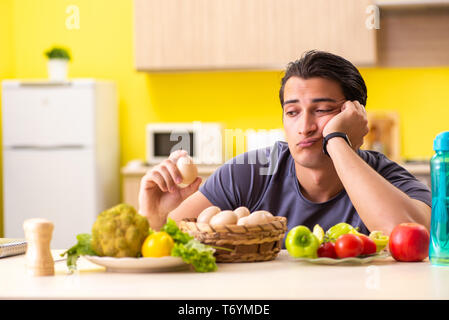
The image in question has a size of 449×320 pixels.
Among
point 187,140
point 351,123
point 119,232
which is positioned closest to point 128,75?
point 187,140

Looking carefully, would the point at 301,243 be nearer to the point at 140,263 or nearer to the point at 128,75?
the point at 140,263

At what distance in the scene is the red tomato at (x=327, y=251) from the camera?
1.51m

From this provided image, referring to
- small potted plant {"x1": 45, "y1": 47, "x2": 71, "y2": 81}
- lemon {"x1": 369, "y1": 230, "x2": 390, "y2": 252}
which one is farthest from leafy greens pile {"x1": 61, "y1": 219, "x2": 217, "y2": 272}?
small potted plant {"x1": 45, "y1": 47, "x2": 71, "y2": 81}

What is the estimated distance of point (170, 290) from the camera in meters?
1.20

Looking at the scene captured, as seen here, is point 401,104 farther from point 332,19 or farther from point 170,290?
point 170,290

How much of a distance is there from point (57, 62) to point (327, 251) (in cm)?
352

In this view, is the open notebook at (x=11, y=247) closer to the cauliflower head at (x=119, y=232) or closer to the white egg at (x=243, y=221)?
the cauliflower head at (x=119, y=232)

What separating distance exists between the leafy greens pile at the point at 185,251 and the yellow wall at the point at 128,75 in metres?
3.44

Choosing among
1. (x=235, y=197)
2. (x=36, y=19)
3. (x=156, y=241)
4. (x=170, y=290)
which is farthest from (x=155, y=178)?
(x=36, y=19)

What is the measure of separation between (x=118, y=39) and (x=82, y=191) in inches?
46.7

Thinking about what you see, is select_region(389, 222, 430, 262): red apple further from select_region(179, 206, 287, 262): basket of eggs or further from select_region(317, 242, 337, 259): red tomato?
select_region(179, 206, 287, 262): basket of eggs

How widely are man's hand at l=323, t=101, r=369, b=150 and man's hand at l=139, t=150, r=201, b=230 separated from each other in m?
0.42

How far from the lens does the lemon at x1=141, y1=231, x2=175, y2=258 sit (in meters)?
1.37

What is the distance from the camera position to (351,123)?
6.36ft
